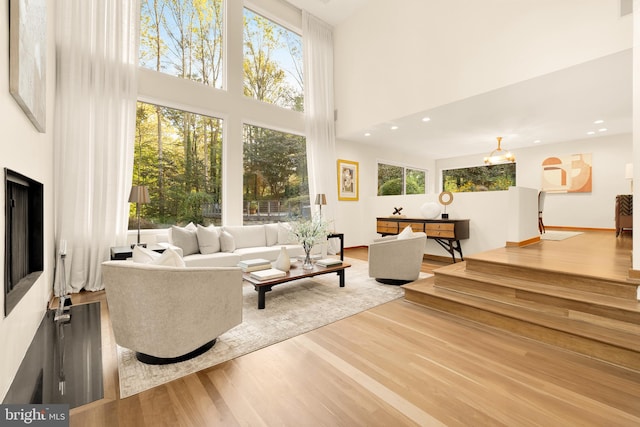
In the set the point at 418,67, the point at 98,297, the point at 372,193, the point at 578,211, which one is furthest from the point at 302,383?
the point at 578,211

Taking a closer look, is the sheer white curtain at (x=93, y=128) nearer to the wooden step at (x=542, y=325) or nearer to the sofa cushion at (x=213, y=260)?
the sofa cushion at (x=213, y=260)

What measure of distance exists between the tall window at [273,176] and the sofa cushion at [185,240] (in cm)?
151

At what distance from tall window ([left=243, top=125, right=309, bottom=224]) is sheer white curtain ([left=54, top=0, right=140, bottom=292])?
2.10 metres

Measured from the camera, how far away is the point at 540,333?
8.09ft

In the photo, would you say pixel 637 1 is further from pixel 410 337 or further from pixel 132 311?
pixel 132 311

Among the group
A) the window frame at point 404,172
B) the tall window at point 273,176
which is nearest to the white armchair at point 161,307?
the tall window at point 273,176

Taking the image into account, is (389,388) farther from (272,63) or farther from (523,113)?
(272,63)

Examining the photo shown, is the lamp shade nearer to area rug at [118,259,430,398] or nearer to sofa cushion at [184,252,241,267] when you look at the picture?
sofa cushion at [184,252,241,267]

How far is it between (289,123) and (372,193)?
299 cm

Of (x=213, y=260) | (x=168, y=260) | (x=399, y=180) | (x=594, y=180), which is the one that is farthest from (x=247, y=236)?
(x=594, y=180)

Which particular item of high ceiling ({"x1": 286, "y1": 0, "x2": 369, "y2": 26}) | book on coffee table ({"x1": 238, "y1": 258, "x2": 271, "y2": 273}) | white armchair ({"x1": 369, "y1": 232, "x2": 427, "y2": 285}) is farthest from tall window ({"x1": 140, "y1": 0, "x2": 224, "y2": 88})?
white armchair ({"x1": 369, "y1": 232, "x2": 427, "y2": 285})

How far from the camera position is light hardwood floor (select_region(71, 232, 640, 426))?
1.55m

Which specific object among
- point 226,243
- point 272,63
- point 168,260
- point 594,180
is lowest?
point 226,243

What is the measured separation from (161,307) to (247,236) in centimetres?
305
